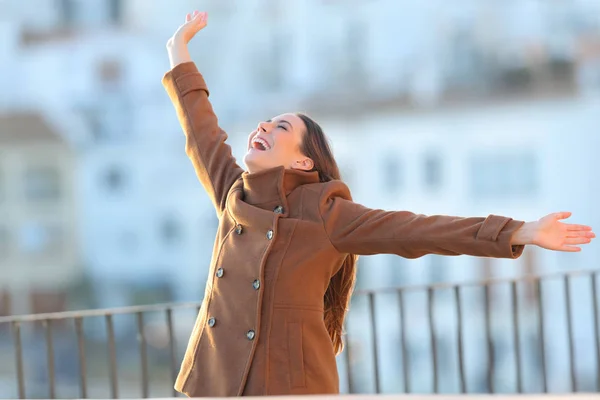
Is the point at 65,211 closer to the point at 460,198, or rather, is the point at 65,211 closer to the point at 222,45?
the point at 222,45

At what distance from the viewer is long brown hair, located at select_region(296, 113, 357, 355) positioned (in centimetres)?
225

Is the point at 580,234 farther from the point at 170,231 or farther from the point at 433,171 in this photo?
the point at 170,231

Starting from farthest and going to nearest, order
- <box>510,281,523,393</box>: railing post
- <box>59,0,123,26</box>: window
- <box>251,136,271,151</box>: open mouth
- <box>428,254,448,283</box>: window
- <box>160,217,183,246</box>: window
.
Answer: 1. <box>59,0,123,26</box>: window
2. <box>160,217,183,246</box>: window
3. <box>428,254,448,283</box>: window
4. <box>510,281,523,393</box>: railing post
5. <box>251,136,271,151</box>: open mouth

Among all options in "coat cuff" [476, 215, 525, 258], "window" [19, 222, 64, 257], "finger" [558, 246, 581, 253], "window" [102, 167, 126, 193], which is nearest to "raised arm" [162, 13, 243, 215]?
"coat cuff" [476, 215, 525, 258]

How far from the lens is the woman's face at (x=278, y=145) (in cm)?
220

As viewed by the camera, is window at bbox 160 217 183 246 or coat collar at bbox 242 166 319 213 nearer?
coat collar at bbox 242 166 319 213

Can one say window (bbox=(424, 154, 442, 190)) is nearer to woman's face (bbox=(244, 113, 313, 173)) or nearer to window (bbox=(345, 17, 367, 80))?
window (bbox=(345, 17, 367, 80))

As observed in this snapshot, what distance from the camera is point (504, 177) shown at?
1332 inches

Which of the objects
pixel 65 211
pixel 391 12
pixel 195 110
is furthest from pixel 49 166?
pixel 195 110

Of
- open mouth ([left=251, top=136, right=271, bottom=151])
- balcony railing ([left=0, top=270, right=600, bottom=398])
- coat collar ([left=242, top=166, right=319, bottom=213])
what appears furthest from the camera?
balcony railing ([left=0, top=270, right=600, bottom=398])

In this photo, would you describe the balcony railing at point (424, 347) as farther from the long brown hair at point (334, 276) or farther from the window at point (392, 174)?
the long brown hair at point (334, 276)

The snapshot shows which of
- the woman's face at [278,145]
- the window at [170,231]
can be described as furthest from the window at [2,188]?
the woman's face at [278,145]

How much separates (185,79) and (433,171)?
32.0m

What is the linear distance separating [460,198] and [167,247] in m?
10.2
